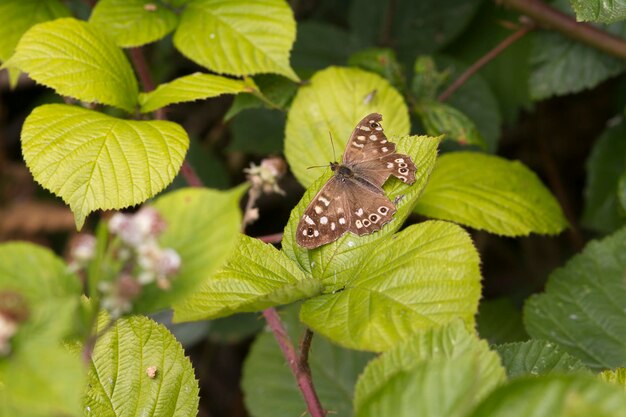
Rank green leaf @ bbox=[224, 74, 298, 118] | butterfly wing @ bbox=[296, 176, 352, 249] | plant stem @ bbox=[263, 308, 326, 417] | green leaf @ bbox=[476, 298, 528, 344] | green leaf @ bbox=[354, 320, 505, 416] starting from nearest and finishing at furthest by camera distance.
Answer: green leaf @ bbox=[354, 320, 505, 416]
plant stem @ bbox=[263, 308, 326, 417]
butterfly wing @ bbox=[296, 176, 352, 249]
green leaf @ bbox=[224, 74, 298, 118]
green leaf @ bbox=[476, 298, 528, 344]

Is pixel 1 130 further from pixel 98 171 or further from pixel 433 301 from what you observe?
pixel 433 301

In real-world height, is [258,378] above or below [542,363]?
below

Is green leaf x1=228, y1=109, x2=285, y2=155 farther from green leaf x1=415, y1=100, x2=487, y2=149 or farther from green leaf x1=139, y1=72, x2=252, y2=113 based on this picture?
green leaf x1=139, y1=72, x2=252, y2=113

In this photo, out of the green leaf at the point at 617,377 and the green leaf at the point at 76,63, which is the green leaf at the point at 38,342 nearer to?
the green leaf at the point at 76,63

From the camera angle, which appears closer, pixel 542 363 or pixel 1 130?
pixel 542 363

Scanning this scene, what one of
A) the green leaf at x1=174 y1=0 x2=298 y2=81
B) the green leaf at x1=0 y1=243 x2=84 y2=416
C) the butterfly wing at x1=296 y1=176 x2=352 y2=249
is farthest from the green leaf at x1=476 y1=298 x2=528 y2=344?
the green leaf at x1=0 y1=243 x2=84 y2=416

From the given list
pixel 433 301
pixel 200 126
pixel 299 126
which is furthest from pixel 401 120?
pixel 200 126

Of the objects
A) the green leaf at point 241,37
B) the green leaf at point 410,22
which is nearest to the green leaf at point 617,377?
the green leaf at point 241,37
